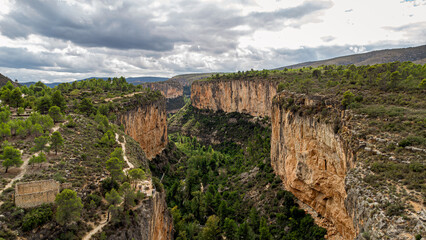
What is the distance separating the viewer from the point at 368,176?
2069 cm

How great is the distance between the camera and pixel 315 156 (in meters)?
37.4

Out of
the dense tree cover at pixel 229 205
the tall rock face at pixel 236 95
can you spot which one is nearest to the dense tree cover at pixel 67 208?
the dense tree cover at pixel 229 205

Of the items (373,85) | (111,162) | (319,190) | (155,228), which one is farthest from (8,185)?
(373,85)

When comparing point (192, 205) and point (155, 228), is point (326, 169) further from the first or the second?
point (192, 205)

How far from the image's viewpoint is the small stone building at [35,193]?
2105 centimetres

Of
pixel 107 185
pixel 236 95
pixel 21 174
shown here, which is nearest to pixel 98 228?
pixel 107 185

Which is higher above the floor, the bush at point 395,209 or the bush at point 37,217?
the bush at point 395,209

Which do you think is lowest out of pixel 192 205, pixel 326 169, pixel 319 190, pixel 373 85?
pixel 192 205

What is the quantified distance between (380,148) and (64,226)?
2948 centimetres

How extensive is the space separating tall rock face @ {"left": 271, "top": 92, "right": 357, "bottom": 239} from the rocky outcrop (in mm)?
21001

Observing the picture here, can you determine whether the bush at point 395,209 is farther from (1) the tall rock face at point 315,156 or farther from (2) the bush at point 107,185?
(2) the bush at point 107,185

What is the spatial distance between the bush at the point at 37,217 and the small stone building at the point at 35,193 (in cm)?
73

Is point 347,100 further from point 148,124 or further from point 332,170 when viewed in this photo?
point 148,124

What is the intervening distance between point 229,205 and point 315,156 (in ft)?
79.3
